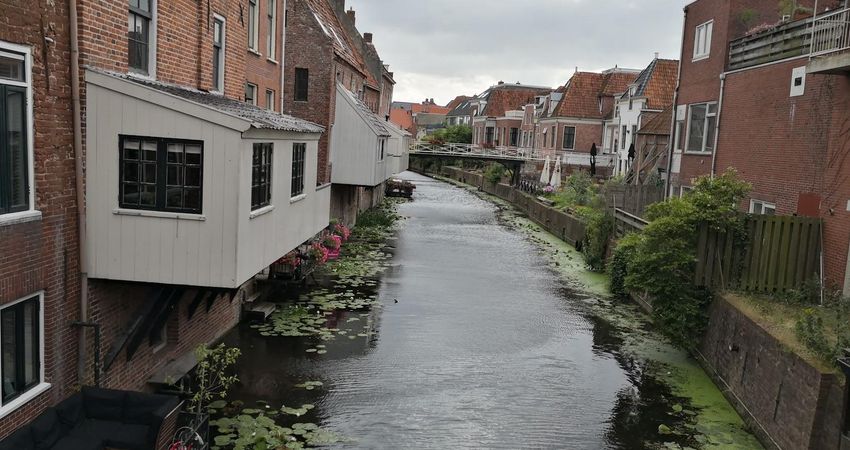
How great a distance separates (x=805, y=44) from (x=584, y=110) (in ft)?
140

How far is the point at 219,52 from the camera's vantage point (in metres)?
13.4

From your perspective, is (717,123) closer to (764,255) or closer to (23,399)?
(764,255)

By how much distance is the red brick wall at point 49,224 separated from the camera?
7.51 meters

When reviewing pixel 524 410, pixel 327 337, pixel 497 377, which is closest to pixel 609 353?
pixel 497 377

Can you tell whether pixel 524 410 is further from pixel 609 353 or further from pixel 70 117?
pixel 70 117

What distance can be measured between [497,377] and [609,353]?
3525 mm

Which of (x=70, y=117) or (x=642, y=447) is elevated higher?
(x=70, y=117)

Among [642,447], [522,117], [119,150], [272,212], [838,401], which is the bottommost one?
[642,447]

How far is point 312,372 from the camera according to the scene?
1327 cm

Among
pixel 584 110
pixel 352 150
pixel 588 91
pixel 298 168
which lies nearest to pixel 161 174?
pixel 298 168

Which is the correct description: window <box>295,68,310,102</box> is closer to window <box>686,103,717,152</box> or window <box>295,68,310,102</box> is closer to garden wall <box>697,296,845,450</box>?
window <box>686,103,717,152</box>

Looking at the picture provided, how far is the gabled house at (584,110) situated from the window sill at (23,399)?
5053cm

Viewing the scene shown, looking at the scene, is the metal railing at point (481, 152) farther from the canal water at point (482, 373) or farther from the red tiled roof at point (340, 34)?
the canal water at point (482, 373)

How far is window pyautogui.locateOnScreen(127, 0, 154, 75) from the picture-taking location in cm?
1007
